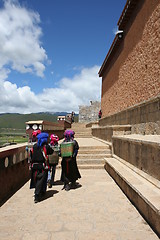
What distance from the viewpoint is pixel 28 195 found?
4230 mm

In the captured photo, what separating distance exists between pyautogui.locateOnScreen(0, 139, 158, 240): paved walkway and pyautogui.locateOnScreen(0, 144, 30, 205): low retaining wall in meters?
0.21

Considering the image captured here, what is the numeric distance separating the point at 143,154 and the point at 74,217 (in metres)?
1.91

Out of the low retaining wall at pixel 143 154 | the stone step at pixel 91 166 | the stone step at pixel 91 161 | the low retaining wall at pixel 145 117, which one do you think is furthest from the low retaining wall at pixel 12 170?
the low retaining wall at pixel 145 117

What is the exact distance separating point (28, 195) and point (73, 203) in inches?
44.8

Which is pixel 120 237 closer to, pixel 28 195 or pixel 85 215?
pixel 85 215

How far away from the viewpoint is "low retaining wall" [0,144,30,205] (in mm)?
3971

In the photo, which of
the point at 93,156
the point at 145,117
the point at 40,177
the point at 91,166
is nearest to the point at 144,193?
the point at 40,177

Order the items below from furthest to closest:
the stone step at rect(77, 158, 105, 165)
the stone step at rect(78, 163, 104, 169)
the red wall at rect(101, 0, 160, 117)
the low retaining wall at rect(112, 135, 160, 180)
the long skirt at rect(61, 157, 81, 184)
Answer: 1. the red wall at rect(101, 0, 160, 117)
2. the stone step at rect(77, 158, 105, 165)
3. the stone step at rect(78, 163, 104, 169)
4. the long skirt at rect(61, 157, 81, 184)
5. the low retaining wall at rect(112, 135, 160, 180)

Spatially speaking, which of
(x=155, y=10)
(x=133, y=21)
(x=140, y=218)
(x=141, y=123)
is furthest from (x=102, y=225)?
(x=133, y=21)

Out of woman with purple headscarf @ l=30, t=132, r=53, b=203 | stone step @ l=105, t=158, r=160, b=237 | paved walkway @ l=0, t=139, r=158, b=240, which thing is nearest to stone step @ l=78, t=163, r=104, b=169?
paved walkway @ l=0, t=139, r=158, b=240

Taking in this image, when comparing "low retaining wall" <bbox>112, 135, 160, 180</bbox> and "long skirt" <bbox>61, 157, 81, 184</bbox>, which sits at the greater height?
"low retaining wall" <bbox>112, 135, 160, 180</bbox>

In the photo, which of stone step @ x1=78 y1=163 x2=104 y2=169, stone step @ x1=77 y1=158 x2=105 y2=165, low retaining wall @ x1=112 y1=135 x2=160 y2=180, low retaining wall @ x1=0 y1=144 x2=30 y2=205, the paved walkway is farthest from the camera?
stone step @ x1=77 y1=158 x2=105 y2=165

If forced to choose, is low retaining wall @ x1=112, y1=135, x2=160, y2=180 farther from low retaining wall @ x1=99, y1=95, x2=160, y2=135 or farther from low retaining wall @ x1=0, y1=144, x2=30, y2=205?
low retaining wall @ x1=0, y1=144, x2=30, y2=205

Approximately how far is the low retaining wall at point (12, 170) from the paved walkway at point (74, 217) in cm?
21
